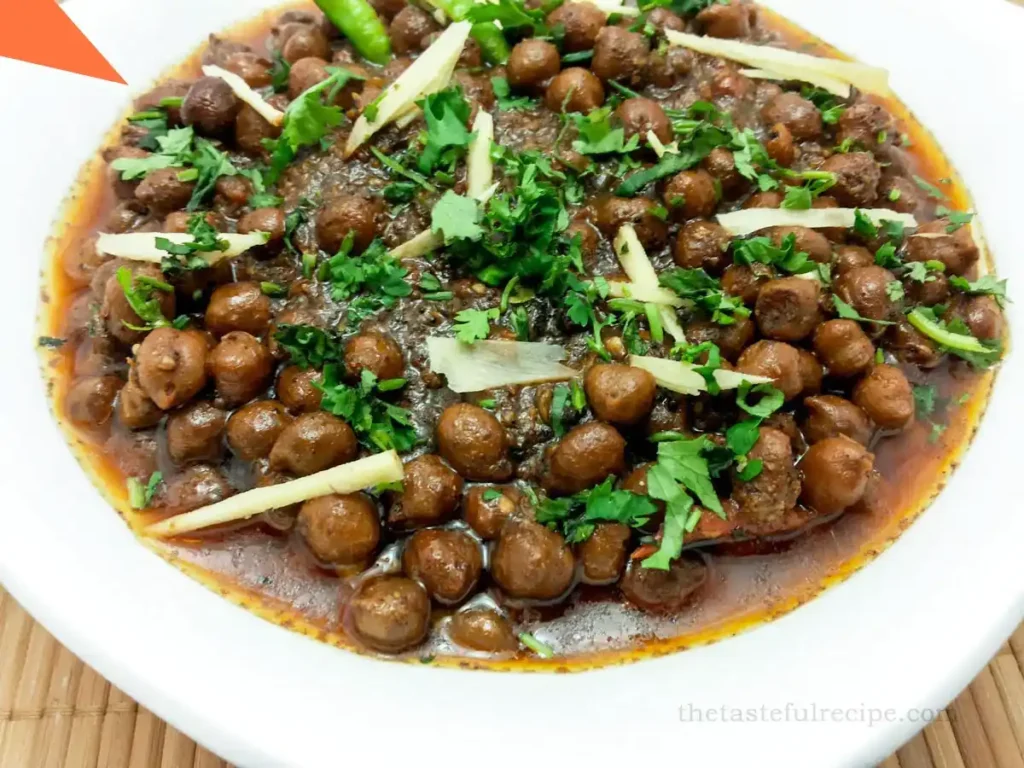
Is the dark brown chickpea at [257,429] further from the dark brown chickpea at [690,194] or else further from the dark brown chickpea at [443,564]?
the dark brown chickpea at [690,194]

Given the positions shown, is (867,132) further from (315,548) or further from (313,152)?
(315,548)

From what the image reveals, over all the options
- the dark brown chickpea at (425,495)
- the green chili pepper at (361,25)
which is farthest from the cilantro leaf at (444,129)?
the dark brown chickpea at (425,495)

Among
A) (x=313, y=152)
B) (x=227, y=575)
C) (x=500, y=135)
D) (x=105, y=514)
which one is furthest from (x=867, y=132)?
(x=105, y=514)

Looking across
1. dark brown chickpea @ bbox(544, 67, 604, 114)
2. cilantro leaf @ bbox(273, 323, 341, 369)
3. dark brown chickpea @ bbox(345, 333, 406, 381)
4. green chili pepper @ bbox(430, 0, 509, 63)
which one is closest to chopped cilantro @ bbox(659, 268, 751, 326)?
dark brown chickpea @ bbox(544, 67, 604, 114)

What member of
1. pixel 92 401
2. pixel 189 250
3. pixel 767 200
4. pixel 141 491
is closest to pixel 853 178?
pixel 767 200

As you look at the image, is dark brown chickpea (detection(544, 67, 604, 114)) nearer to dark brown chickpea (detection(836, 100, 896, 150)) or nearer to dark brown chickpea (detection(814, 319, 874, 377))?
dark brown chickpea (detection(836, 100, 896, 150))

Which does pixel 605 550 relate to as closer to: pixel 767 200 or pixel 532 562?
pixel 532 562
